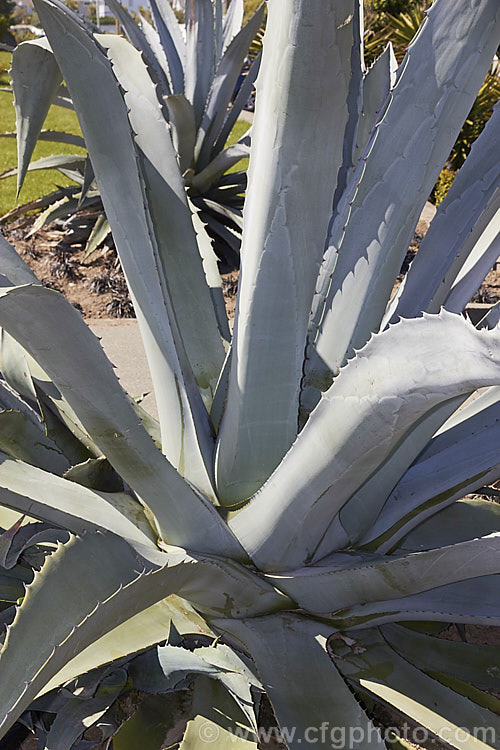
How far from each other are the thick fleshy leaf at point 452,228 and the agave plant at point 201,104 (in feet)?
10.7

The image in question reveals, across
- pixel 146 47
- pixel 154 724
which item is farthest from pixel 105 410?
pixel 146 47

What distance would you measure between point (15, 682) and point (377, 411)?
24.8 inches

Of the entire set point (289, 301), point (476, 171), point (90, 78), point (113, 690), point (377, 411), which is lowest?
point (113, 690)

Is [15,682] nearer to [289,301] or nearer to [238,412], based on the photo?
[238,412]

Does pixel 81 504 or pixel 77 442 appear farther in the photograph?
pixel 77 442

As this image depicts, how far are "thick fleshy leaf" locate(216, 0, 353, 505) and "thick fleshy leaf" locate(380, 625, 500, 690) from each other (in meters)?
0.53

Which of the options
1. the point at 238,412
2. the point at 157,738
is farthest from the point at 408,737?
the point at 238,412

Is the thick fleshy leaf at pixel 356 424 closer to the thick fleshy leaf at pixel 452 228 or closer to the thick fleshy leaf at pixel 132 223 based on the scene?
the thick fleshy leaf at pixel 132 223

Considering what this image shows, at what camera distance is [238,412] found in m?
1.38

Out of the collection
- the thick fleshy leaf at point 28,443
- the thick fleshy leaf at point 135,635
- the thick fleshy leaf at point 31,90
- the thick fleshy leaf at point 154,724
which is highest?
the thick fleshy leaf at point 31,90

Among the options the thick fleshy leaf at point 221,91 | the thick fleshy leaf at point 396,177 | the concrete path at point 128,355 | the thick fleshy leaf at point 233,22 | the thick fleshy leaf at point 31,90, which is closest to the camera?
the thick fleshy leaf at point 396,177

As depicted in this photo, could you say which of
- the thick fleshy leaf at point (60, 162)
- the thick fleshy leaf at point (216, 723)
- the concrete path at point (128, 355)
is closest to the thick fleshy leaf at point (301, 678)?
the thick fleshy leaf at point (216, 723)

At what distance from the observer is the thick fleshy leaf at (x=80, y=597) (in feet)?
3.01

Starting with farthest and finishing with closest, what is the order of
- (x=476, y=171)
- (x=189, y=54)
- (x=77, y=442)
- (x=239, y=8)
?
(x=239, y=8)
(x=189, y=54)
(x=77, y=442)
(x=476, y=171)
